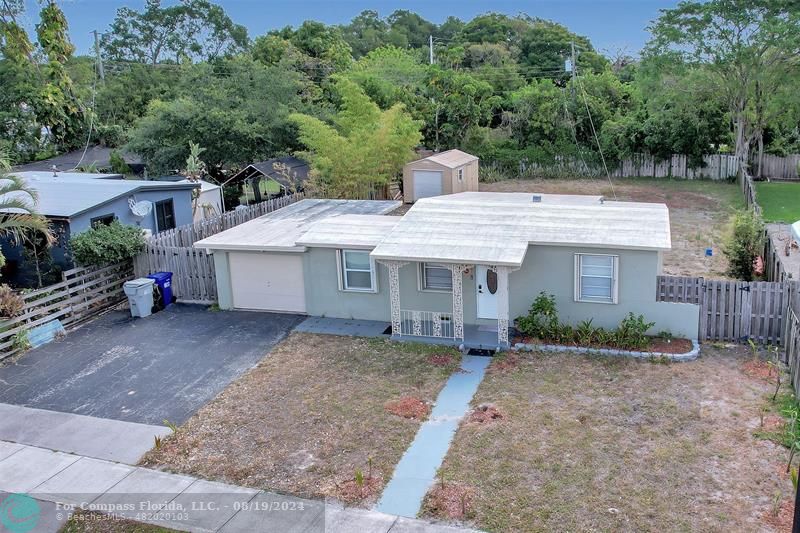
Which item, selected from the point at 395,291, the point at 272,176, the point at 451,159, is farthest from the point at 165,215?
the point at 451,159

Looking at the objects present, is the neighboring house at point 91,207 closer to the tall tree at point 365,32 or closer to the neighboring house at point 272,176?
the neighboring house at point 272,176

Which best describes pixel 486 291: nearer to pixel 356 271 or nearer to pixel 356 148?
pixel 356 271

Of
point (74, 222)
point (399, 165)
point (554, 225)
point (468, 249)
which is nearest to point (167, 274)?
point (74, 222)

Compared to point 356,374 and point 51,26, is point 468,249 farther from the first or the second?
point 51,26

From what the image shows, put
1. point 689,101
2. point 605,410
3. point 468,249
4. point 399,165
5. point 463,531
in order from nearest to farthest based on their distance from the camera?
point 463,531
point 605,410
point 468,249
point 399,165
point 689,101

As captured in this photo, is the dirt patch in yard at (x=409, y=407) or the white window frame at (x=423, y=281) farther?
the white window frame at (x=423, y=281)

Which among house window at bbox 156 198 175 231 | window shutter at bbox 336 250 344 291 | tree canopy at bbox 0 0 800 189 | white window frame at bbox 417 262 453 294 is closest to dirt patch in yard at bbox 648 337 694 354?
white window frame at bbox 417 262 453 294

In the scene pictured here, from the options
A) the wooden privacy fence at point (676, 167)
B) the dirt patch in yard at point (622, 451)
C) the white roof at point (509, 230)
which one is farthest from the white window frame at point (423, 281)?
the wooden privacy fence at point (676, 167)
